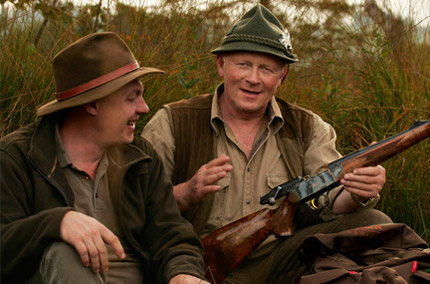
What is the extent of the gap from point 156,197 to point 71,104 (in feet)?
2.34

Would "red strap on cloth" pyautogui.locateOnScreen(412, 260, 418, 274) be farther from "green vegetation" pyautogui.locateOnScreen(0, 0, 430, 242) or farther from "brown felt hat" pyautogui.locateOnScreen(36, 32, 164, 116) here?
"brown felt hat" pyautogui.locateOnScreen(36, 32, 164, 116)

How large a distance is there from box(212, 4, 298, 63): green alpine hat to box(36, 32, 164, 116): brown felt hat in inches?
47.3

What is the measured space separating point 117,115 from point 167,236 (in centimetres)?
71

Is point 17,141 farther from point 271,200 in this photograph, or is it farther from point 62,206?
point 271,200

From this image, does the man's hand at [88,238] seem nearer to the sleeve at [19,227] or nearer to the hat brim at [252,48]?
the sleeve at [19,227]

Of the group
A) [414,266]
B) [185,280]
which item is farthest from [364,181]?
[185,280]

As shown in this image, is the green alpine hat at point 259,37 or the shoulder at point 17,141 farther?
the green alpine hat at point 259,37

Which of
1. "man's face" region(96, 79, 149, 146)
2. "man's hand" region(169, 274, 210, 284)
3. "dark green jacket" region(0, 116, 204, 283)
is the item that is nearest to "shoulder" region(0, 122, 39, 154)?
"dark green jacket" region(0, 116, 204, 283)

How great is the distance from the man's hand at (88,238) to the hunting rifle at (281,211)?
4.23 feet

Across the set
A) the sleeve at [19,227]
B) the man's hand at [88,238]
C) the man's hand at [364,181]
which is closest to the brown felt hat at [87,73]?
the sleeve at [19,227]

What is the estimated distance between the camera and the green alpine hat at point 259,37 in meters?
4.43

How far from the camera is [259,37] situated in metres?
4.44

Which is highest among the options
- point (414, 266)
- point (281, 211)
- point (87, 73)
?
point (87, 73)

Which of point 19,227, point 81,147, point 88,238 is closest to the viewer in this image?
point 88,238
